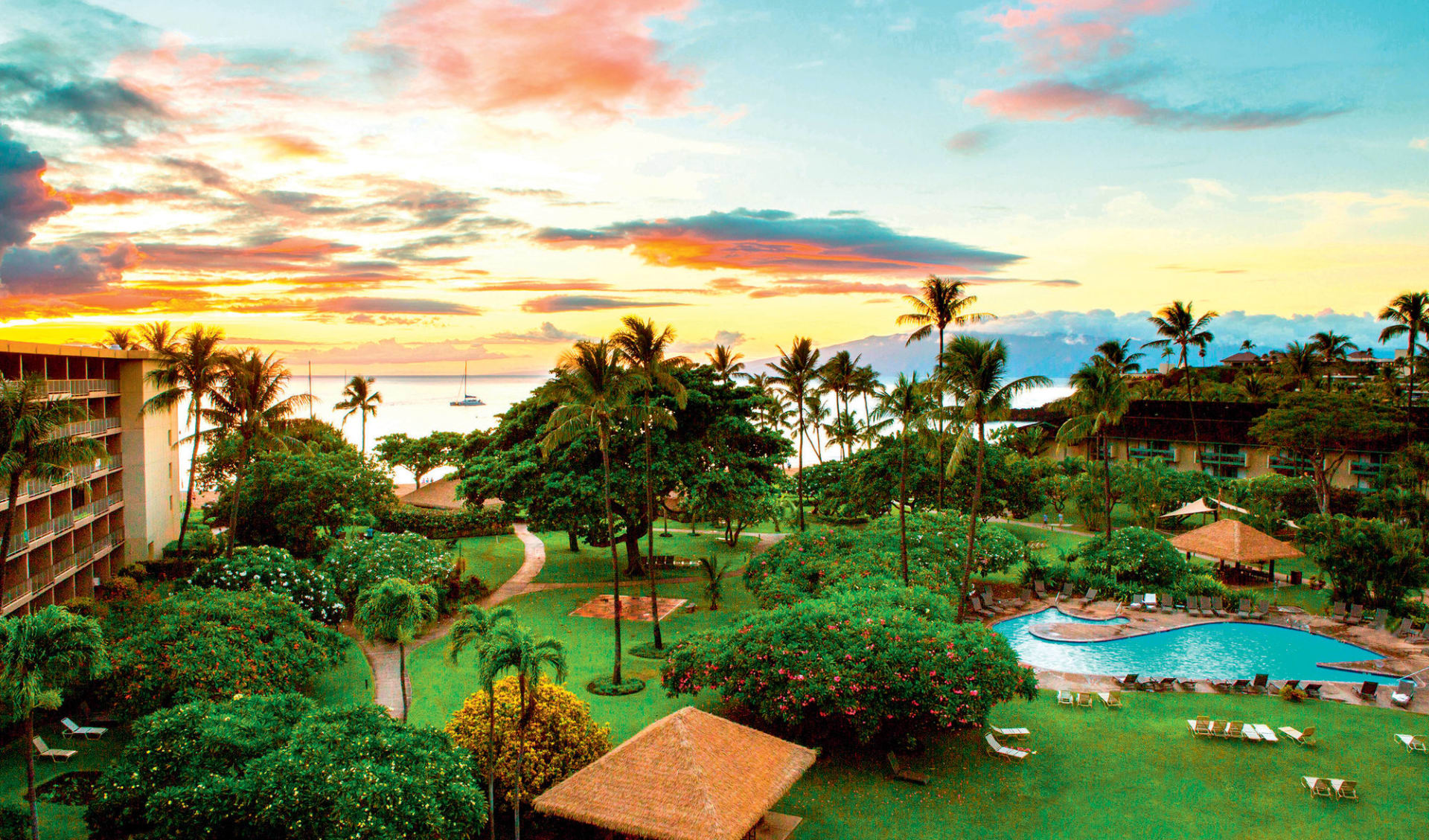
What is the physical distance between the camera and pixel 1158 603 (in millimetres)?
29969

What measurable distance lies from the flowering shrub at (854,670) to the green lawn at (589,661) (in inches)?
78.3

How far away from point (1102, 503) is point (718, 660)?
3149cm

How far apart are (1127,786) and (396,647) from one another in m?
20.2

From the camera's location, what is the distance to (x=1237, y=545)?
31.6m

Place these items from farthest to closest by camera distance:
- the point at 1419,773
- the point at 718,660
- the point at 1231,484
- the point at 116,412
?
the point at 1231,484
the point at 116,412
the point at 718,660
the point at 1419,773

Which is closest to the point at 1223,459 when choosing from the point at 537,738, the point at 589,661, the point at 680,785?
the point at 589,661

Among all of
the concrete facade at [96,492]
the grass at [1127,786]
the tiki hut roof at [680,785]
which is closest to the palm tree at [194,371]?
the concrete facade at [96,492]

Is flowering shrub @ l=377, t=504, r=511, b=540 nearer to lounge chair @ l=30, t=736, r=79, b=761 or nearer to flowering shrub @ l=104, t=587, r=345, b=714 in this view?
flowering shrub @ l=104, t=587, r=345, b=714

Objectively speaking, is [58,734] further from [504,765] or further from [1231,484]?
[1231,484]

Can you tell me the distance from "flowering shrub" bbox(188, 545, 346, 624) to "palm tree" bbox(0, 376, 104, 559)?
805 cm

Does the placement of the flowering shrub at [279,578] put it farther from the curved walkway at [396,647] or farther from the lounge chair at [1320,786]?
the lounge chair at [1320,786]

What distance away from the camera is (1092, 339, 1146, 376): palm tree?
1706 inches

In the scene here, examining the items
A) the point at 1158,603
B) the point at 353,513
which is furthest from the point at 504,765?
the point at 1158,603

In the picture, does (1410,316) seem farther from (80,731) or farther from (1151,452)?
(80,731)
